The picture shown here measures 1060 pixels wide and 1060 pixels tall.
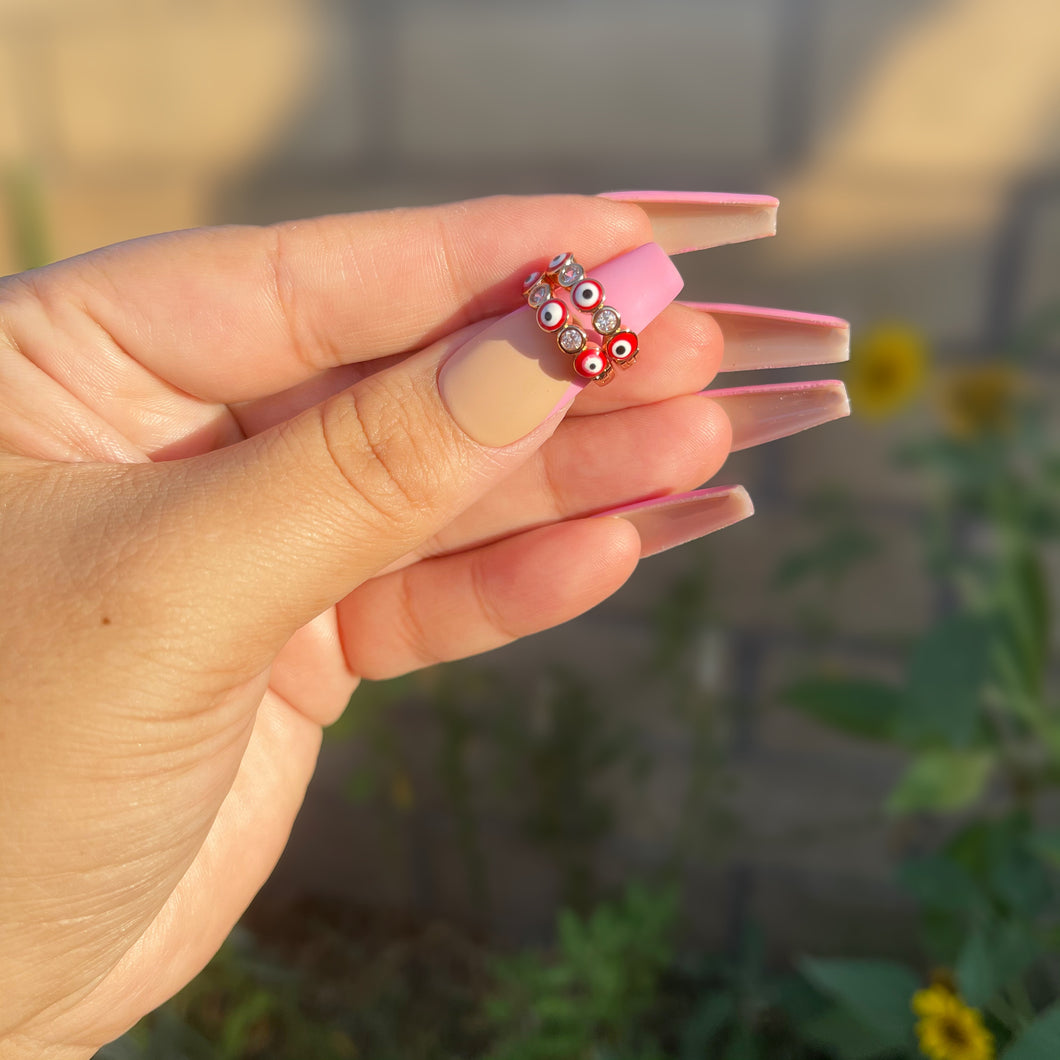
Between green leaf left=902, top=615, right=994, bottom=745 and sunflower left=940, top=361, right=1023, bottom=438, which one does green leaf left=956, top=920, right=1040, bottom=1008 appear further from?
sunflower left=940, top=361, right=1023, bottom=438

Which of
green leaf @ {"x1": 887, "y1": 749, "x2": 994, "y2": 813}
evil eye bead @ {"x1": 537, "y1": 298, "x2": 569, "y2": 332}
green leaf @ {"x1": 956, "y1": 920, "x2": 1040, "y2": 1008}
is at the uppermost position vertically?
evil eye bead @ {"x1": 537, "y1": 298, "x2": 569, "y2": 332}

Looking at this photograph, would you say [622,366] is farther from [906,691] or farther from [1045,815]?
[1045,815]

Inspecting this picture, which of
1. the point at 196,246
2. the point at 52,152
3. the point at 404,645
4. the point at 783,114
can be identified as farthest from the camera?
the point at 52,152

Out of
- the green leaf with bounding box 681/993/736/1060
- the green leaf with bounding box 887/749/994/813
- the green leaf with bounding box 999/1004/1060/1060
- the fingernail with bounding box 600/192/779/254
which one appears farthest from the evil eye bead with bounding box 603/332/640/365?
the green leaf with bounding box 681/993/736/1060

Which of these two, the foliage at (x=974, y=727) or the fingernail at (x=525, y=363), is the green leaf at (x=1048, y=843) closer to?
the foliage at (x=974, y=727)

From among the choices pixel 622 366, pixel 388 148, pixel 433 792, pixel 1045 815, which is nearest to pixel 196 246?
pixel 622 366

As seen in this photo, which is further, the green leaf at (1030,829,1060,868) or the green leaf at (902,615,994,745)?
the green leaf at (902,615,994,745)

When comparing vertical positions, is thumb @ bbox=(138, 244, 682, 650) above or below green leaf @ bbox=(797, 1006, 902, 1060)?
above
